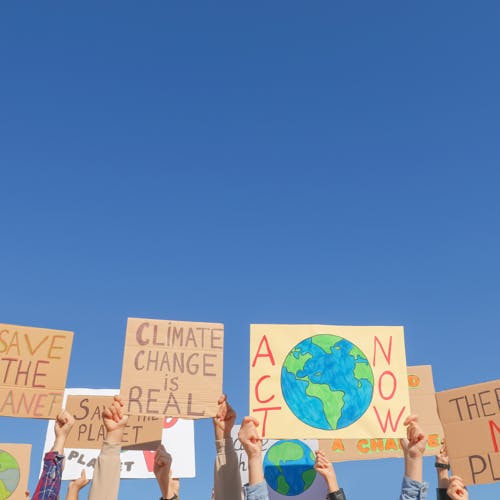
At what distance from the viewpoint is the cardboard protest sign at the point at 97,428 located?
6371mm

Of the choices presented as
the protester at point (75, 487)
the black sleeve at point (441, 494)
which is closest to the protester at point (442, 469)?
the black sleeve at point (441, 494)

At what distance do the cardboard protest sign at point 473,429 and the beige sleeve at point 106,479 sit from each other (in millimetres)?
3003

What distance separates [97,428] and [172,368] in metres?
1.94

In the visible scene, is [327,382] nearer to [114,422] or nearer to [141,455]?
[114,422]

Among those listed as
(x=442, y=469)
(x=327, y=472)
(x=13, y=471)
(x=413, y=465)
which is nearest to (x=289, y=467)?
(x=442, y=469)

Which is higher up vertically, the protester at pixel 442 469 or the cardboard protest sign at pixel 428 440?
the cardboard protest sign at pixel 428 440

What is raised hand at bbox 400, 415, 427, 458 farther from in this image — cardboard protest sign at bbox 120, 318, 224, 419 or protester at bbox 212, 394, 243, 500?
cardboard protest sign at bbox 120, 318, 224, 419

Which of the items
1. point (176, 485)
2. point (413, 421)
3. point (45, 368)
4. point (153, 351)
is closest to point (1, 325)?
point (45, 368)

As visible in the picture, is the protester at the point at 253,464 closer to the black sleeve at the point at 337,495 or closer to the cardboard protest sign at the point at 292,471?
the black sleeve at the point at 337,495

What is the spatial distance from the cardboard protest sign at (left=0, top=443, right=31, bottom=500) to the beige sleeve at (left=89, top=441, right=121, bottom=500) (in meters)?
4.92

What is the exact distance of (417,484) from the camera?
3770 mm

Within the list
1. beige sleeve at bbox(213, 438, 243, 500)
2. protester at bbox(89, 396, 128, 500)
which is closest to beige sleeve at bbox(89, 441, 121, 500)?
protester at bbox(89, 396, 128, 500)

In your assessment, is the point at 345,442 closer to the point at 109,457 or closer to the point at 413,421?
the point at 413,421

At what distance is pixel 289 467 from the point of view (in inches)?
282
